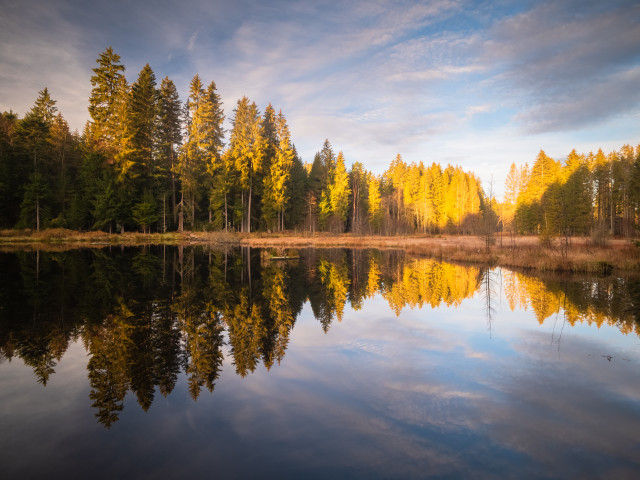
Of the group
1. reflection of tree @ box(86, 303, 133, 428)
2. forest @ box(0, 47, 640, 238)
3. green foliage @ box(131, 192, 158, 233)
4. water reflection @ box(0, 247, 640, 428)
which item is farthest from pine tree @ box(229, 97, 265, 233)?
reflection of tree @ box(86, 303, 133, 428)

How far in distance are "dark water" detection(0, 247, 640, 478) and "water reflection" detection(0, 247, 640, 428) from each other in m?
0.07

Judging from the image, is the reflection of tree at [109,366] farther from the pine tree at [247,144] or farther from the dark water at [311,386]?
the pine tree at [247,144]

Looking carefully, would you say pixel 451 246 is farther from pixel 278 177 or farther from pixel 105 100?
pixel 105 100

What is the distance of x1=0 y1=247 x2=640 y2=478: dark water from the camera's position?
421cm

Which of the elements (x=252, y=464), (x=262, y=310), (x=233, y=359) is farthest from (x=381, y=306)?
(x=252, y=464)

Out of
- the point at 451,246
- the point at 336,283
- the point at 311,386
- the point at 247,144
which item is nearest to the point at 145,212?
the point at 247,144

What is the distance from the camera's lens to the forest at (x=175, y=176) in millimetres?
40000

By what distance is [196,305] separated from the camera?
1175 centimetres

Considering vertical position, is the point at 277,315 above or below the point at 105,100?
below

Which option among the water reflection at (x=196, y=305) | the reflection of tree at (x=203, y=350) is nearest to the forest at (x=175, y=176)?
the water reflection at (x=196, y=305)

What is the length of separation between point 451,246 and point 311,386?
30.7 meters

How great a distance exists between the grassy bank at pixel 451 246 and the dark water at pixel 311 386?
9551 mm

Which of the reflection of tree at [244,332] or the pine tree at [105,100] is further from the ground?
the pine tree at [105,100]

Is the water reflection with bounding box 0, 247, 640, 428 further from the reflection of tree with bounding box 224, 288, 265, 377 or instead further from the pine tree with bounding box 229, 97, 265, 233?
the pine tree with bounding box 229, 97, 265, 233
